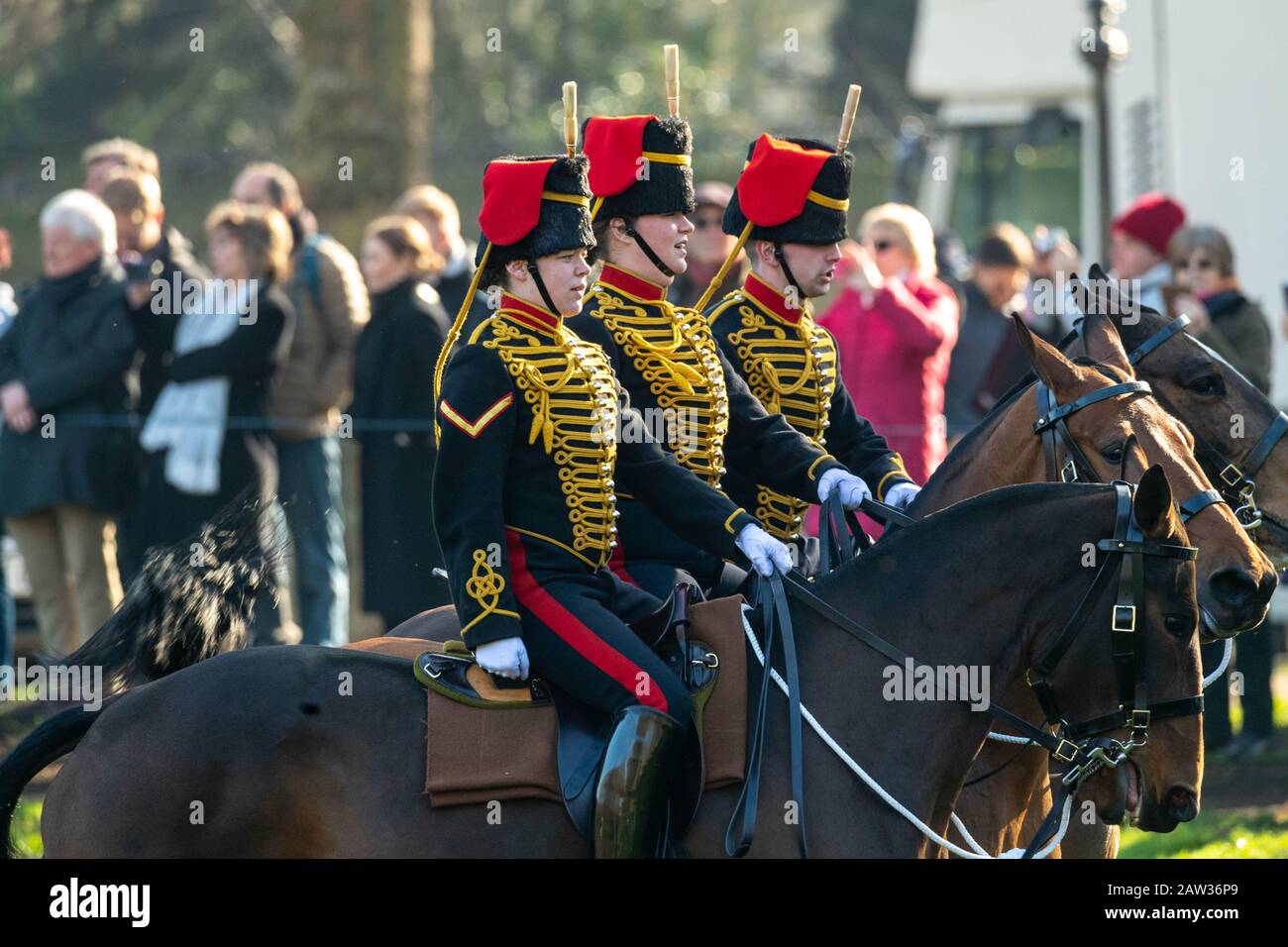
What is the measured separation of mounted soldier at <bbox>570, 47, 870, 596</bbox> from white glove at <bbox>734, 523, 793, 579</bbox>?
1.76 ft

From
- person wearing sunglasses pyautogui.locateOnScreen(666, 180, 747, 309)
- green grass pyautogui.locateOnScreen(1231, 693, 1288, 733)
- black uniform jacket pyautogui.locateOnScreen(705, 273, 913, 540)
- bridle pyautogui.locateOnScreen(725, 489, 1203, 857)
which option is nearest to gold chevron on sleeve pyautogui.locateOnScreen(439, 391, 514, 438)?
bridle pyautogui.locateOnScreen(725, 489, 1203, 857)

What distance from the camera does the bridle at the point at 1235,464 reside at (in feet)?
19.7

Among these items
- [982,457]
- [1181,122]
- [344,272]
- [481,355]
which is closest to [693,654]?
[481,355]

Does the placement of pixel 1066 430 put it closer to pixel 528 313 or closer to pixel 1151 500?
pixel 1151 500

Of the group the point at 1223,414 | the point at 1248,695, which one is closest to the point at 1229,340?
the point at 1248,695

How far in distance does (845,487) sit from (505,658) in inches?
52.0

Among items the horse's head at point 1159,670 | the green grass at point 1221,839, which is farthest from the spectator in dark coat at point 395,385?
the horse's head at point 1159,670

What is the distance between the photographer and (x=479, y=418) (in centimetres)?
453

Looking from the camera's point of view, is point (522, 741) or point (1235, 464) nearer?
point (522, 741)

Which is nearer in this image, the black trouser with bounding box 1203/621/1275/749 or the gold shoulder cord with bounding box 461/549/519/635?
the gold shoulder cord with bounding box 461/549/519/635

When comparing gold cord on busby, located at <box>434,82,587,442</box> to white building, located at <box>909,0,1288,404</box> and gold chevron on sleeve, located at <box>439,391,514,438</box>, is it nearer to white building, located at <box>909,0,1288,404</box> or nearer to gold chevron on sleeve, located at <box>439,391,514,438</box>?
gold chevron on sleeve, located at <box>439,391,514,438</box>

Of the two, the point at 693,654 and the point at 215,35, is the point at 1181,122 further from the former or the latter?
the point at 215,35

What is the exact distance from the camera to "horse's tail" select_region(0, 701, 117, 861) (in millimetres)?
4535
